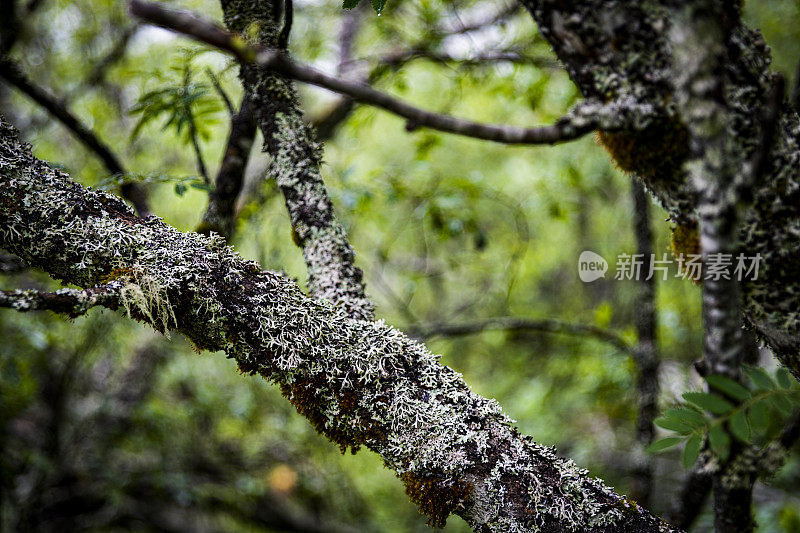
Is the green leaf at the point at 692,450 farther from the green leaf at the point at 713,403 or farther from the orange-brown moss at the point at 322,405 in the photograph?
the orange-brown moss at the point at 322,405

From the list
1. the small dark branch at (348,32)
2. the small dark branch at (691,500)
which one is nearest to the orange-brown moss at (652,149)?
the small dark branch at (691,500)

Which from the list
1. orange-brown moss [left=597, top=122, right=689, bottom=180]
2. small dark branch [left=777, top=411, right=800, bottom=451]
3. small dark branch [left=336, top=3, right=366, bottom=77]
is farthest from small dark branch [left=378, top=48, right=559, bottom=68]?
small dark branch [left=777, top=411, right=800, bottom=451]

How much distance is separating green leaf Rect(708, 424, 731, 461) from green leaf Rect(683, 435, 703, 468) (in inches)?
3.9

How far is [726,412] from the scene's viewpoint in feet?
2.79

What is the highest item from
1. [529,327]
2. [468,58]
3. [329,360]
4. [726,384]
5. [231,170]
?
[468,58]

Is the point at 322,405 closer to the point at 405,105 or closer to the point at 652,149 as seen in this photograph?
the point at 405,105

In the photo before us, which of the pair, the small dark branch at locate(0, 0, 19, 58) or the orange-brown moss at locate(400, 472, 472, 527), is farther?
the small dark branch at locate(0, 0, 19, 58)

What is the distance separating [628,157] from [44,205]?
1251 millimetres

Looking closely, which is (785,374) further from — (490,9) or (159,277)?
(490,9)

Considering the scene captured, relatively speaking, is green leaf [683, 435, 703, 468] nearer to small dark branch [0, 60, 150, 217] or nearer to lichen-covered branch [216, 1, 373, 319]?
lichen-covered branch [216, 1, 373, 319]

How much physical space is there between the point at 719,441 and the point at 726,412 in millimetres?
53

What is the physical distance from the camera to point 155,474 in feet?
11.6

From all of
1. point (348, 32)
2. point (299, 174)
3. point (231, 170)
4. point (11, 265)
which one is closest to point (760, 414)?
point (299, 174)

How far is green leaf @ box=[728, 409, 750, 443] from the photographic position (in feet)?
2.75
